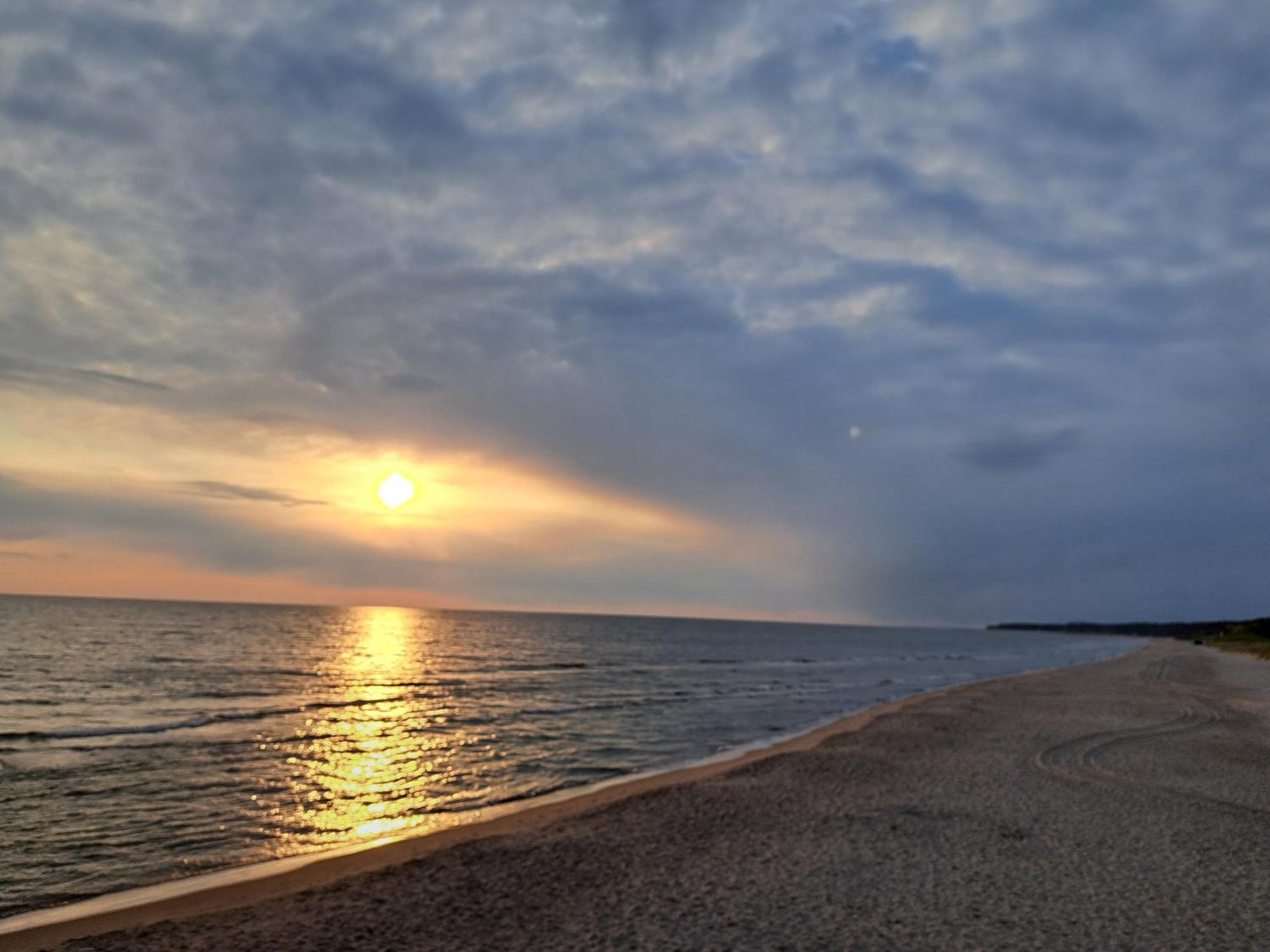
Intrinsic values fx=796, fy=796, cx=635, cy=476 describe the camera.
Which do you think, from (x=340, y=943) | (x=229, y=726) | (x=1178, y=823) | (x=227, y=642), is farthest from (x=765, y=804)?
(x=227, y=642)

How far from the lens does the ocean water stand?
46.0 ft

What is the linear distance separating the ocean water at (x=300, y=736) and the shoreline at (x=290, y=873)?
53 cm

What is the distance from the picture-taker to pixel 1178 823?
13.6 m

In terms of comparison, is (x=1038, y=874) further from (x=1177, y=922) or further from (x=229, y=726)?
(x=229, y=726)

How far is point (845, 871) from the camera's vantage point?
1077 centimetres

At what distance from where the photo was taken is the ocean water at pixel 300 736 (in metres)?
14.0

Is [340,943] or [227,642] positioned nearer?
[340,943]

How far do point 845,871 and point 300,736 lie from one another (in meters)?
20.6

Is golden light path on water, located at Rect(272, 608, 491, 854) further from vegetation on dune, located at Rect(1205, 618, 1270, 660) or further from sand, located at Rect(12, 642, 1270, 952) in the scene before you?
vegetation on dune, located at Rect(1205, 618, 1270, 660)

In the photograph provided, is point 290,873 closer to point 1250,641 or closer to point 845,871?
point 845,871

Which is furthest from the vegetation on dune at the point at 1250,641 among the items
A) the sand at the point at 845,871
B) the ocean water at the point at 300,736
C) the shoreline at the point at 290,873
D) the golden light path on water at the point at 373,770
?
the shoreline at the point at 290,873

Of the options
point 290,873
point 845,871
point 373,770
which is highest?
point 845,871

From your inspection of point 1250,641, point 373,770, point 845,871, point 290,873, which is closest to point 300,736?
point 373,770

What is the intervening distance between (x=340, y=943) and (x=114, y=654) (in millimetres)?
58340
